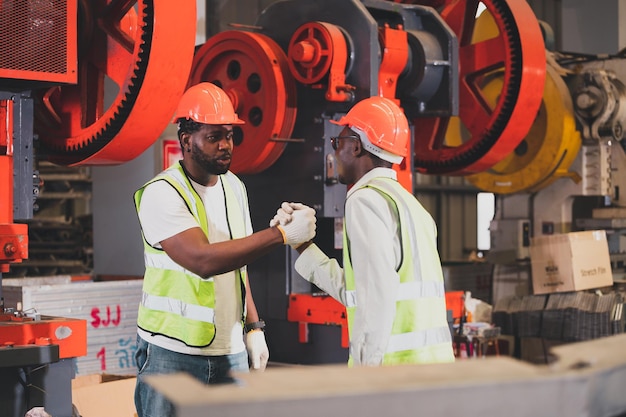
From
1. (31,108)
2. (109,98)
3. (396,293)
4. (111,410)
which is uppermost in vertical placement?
(109,98)

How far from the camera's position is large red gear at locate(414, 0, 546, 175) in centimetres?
524

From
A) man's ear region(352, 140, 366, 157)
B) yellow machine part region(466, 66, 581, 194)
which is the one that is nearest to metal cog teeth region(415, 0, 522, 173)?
yellow machine part region(466, 66, 581, 194)

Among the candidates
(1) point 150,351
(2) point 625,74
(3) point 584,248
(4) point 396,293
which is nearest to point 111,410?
(1) point 150,351

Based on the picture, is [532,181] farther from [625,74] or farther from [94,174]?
[94,174]

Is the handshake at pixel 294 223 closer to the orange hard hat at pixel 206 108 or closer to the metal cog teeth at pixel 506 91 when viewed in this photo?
the orange hard hat at pixel 206 108

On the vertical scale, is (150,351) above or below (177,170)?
below

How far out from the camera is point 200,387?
101 centimetres

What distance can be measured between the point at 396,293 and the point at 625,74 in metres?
4.71

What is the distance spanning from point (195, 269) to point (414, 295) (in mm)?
669

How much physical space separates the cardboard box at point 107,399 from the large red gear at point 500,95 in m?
2.45

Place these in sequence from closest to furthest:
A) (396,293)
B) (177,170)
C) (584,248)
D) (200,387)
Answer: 1. (200,387)
2. (396,293)
3. (177,170)
4. (584,248)

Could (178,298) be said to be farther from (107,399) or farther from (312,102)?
(312,102)

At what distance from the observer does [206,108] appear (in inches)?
124

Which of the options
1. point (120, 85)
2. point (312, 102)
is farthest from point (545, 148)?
point (120, 85)
